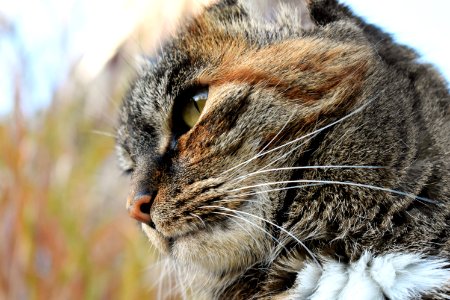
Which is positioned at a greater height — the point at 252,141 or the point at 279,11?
the point at 279,11

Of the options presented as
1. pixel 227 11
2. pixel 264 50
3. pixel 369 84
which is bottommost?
pixel 369 84

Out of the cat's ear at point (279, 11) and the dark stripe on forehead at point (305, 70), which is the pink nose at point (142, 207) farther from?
the cat's ear at point (279, 11)

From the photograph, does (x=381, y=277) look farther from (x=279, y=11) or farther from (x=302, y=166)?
(x=279, y=11)

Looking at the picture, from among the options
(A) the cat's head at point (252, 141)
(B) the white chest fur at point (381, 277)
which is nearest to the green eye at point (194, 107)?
(A) the cat's head at point (252, 141)

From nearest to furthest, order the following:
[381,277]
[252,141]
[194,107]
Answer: [381,277], [252,141], [194,107]

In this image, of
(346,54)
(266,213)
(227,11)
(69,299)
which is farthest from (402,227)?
(69,299)

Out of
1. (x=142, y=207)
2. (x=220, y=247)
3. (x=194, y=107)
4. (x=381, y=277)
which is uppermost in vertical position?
(x=194, y=107)

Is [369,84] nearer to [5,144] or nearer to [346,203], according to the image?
[346,203]

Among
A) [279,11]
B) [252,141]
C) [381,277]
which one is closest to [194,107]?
[252,141]
